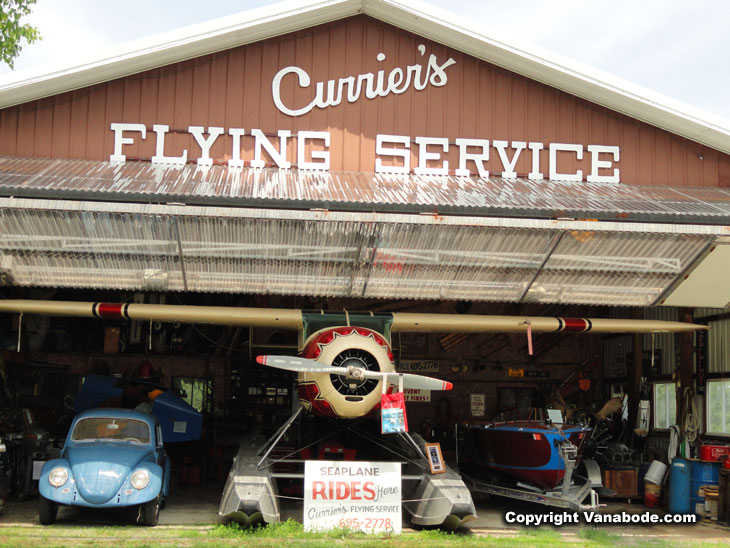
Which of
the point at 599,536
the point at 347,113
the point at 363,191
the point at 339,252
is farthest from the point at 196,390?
the point at 599,536

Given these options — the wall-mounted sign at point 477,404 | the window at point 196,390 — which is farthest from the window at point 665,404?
the window at point 196,390

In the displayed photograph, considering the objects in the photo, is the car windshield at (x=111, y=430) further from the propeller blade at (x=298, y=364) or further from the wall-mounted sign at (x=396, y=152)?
the wall-mounted sign at (x=396, y=152)

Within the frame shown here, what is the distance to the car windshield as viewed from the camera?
11344 millimetres

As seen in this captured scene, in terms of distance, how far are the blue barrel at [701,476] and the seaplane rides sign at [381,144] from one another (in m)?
5.00

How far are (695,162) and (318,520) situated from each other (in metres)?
9.27

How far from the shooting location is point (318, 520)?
10039mm

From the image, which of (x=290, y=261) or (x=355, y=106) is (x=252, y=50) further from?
(x=290, y=261)

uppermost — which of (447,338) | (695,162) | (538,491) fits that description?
(695,162)

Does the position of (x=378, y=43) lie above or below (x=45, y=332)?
above

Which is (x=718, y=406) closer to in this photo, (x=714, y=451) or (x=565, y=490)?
(x=714, y=451)

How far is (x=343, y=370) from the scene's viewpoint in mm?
10781

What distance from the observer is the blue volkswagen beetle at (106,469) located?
32.9 feet

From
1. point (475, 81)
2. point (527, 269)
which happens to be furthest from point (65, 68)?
point (527, 269)

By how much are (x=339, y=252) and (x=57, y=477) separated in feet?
15.9
